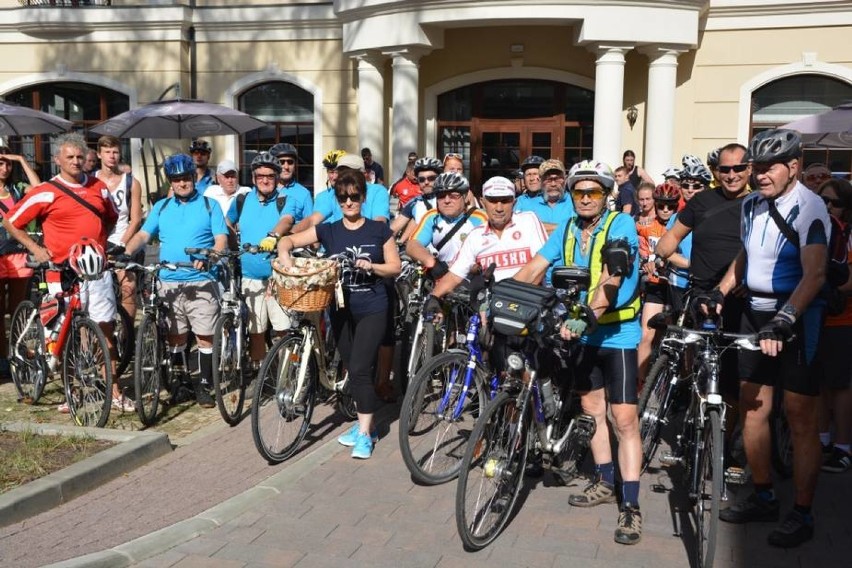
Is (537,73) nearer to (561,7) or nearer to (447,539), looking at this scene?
(561,7)

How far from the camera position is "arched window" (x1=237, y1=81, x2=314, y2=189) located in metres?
18.4

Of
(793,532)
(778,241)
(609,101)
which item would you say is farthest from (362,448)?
(609,101)

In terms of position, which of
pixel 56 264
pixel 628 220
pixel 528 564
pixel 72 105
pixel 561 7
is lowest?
pixel 528 564

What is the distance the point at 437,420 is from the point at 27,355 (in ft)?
12.7

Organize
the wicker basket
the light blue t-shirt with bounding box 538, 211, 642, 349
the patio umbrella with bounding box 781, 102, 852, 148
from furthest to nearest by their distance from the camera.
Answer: the patio umbrella with bounding box 781, 102, 852, 148, the wicker basket, the light blue t-shirt with bounding box 538, 211, 642, 349

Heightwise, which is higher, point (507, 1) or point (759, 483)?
point (507, 1)

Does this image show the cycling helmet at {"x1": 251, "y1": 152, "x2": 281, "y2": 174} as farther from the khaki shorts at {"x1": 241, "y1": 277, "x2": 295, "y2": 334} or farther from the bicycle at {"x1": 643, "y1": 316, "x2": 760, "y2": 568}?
the bicycle at {"x1": 643, "y1": 316, "x2": 760, "y2": 568}

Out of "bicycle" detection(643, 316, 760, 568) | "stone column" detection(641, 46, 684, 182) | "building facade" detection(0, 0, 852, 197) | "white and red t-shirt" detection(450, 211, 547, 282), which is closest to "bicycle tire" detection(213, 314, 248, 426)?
"white and red t-shirt" detection(450, 211, 547, 282)

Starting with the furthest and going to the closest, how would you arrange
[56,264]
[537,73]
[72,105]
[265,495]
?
1. [72,105]
2. [537,73]
3. [56,264]
4. [265,495]

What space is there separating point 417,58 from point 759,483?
12.5 m

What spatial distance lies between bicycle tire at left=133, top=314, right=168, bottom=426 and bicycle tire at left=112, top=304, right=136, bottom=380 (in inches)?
29.8

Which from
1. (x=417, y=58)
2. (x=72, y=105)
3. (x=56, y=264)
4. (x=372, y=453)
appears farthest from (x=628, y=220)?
(x=72, y=105)

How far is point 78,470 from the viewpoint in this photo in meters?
5.16

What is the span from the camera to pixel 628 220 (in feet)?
15.2
